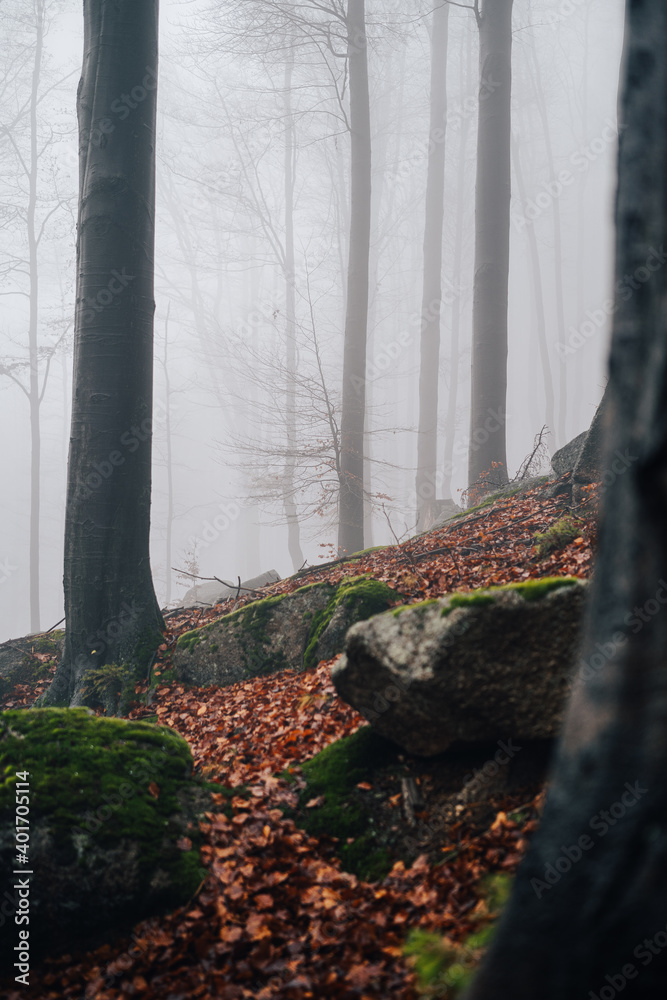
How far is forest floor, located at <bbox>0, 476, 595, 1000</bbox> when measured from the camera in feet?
8.60

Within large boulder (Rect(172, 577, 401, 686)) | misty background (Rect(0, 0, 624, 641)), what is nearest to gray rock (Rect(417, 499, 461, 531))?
misty background (Rect(0, 0, 624, 641))

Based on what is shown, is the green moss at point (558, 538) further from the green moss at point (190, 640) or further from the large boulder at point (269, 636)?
the green moss at point (190, 640)

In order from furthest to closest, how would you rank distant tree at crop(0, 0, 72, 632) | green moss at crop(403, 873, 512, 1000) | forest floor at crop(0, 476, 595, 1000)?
distant tree at crop(0, 0, 72, 632)
forest floor at crop(0, 476, 595, 1000)
green moss at crop(403, 873, 512, 1000)

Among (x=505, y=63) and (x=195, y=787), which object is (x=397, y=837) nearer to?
(x=195, y=787)

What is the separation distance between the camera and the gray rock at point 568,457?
817 cm

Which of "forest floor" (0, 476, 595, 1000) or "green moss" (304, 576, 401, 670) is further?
"green moss" (304, 576, 401, 670)

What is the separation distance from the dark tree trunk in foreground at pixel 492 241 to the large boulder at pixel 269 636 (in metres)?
5.79

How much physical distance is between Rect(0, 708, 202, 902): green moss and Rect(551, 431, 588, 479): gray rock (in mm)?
6413

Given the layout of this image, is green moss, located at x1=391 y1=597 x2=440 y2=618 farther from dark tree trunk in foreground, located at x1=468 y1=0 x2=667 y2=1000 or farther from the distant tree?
the distant tree

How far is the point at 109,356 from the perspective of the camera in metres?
6.54

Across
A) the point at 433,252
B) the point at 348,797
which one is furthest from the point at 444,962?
the point at 433,252

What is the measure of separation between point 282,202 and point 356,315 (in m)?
Result: 19.9

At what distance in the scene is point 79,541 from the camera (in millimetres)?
6574

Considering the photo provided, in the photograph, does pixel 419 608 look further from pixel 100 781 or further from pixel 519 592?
pixel 100 781
